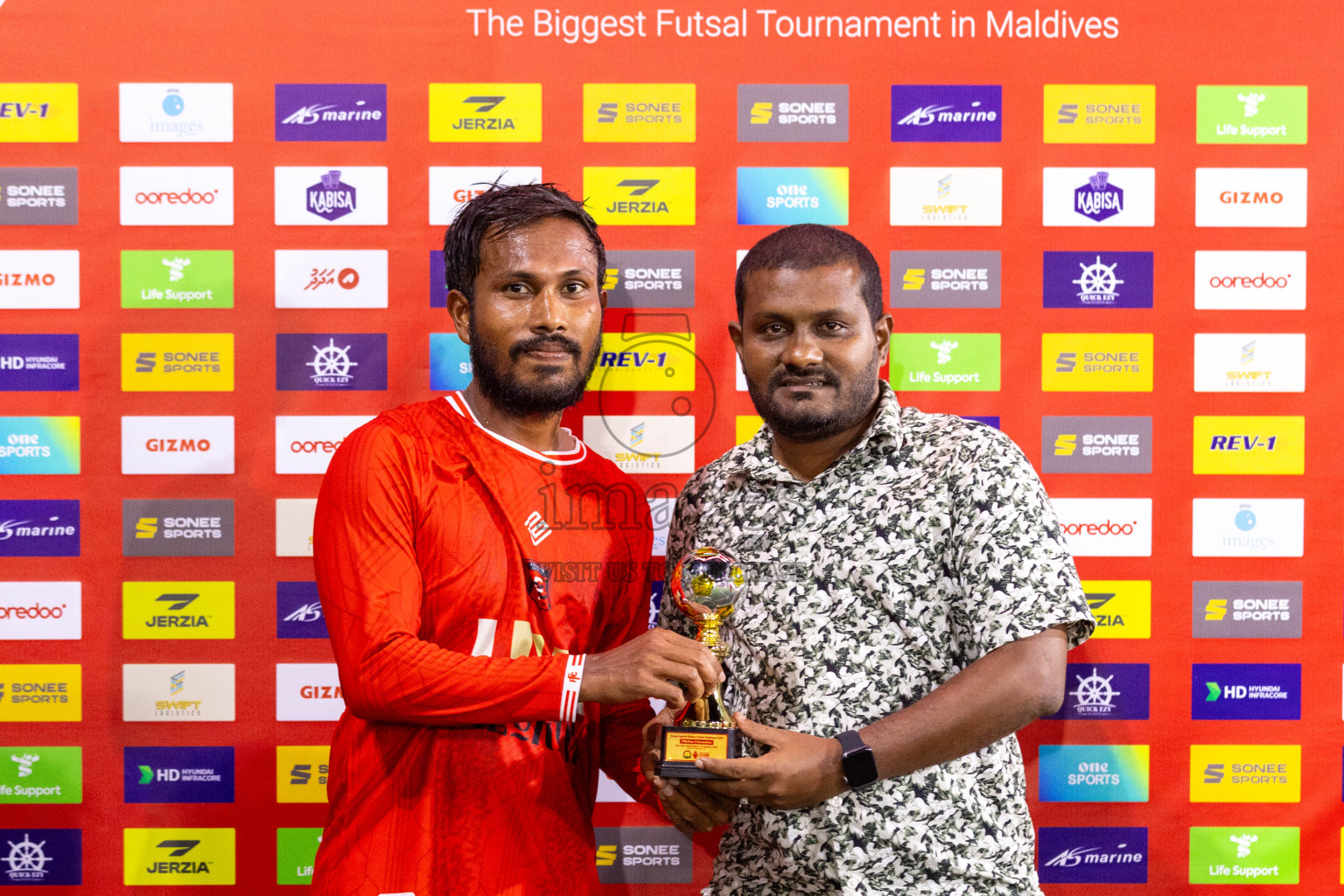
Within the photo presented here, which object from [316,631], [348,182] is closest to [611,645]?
[316,631]

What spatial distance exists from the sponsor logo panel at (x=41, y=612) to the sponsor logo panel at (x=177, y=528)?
205mm

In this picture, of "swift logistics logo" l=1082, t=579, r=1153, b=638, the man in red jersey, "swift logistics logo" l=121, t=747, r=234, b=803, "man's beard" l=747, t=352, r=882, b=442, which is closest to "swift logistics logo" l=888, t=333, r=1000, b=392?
"swift logistics logo" l=1082, t=579, r=1153, b=638

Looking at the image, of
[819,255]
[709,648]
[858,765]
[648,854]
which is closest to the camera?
[858,765]

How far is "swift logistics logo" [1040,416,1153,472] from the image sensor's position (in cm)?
260

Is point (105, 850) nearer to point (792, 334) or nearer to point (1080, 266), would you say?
point (792, 334)

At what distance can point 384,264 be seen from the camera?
8.48ft

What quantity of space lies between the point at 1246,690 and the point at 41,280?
11.8 feet

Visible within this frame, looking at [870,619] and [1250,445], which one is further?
[1250,445]

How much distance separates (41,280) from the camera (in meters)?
2.59

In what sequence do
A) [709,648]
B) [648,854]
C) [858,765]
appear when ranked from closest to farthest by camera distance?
1. [858,765]
2. [709,648]
3. [648,854]

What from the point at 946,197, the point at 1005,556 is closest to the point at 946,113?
the point at 946,197

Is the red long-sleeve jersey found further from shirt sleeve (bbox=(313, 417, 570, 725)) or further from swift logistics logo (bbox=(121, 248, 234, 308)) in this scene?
swift logistics logo (bbox=(121, 248, 234, 308))

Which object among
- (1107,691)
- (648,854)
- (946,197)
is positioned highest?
(946,197)

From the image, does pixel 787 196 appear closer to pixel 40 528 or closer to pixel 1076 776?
pixel 1076 776
